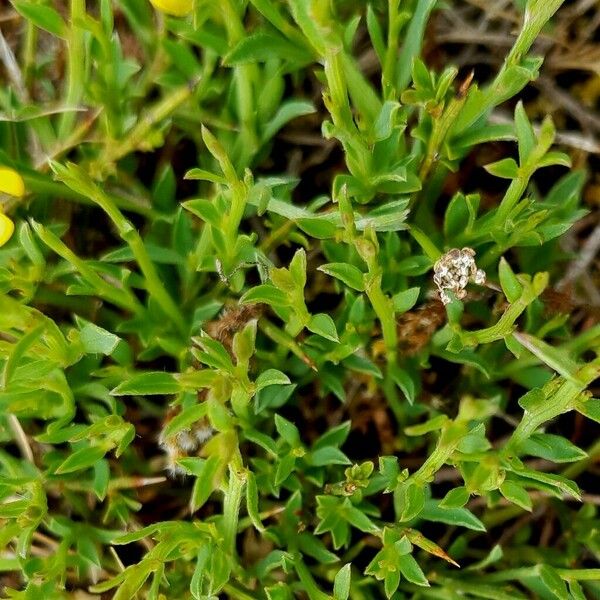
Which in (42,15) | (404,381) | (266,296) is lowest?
(404,381)

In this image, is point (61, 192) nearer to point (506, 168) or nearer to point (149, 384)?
point (149, 384)

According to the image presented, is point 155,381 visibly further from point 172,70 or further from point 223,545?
point 172,70

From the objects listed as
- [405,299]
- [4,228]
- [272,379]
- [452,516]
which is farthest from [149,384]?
[452,516]

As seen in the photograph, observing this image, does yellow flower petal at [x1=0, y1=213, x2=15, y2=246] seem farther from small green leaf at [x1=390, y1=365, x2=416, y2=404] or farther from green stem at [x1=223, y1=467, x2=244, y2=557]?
small green leaf at [x1=390, y1=365, x2=416, y2=404]

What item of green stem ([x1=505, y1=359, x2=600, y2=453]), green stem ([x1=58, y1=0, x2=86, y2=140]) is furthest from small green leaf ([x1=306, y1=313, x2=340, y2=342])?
green stem ([x1=58, y1=0, x2=86, y2=140])

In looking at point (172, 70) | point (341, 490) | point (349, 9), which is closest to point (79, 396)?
point (341, 490)
